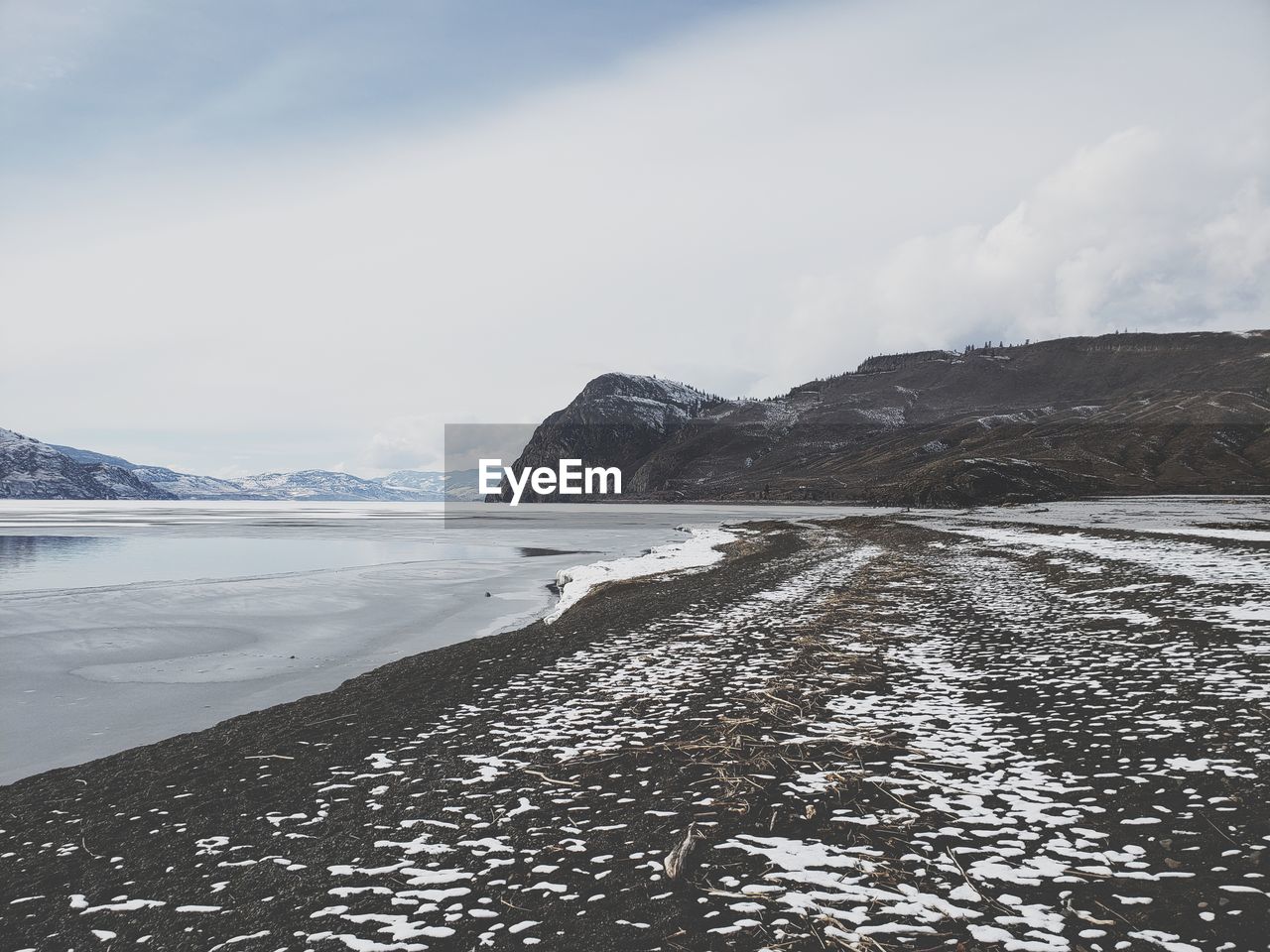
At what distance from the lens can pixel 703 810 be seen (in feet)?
21.2

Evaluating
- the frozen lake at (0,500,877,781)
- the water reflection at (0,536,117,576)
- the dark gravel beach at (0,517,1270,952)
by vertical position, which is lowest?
the water reflection at (0,536,117,576)

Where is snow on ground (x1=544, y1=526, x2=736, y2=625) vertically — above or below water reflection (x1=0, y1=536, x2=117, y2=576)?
above

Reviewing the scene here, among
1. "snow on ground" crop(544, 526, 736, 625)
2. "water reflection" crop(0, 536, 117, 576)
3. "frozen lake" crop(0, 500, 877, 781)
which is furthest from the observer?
"water reflection" crop(0, 536, 117, 576)

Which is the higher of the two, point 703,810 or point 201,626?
point 703,810

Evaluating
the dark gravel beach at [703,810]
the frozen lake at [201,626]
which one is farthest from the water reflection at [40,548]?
the dark gravel beach at [703,810]

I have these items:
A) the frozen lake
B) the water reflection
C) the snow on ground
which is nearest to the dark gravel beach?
the frozen lake

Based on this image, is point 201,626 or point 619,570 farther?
point 619,570

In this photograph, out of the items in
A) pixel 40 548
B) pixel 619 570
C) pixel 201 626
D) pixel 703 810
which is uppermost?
pixel 703 810

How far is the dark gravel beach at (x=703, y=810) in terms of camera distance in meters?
4.73

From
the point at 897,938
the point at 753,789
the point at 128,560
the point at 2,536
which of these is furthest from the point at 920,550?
the point at 2,536

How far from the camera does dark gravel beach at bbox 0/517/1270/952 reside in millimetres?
4730

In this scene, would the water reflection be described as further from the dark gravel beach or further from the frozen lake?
the dark gravel beach

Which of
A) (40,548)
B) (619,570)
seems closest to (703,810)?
(619,570)

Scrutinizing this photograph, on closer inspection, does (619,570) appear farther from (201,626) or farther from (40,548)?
(40,548)
